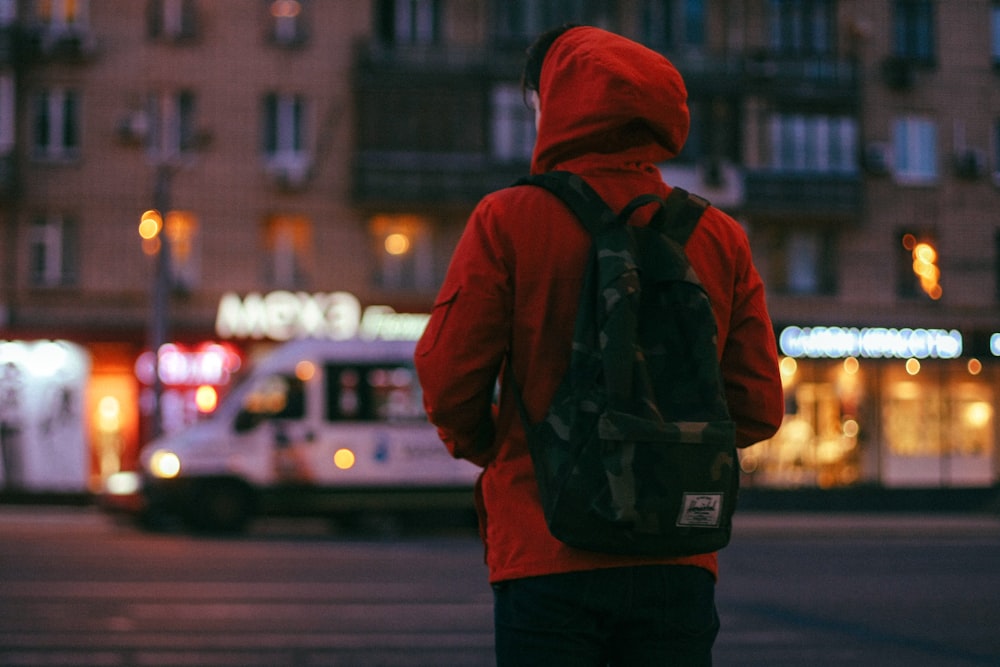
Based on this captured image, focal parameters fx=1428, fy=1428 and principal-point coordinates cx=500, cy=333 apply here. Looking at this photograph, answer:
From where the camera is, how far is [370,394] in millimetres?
20547

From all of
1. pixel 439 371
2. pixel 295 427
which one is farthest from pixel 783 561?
pixel 439 371

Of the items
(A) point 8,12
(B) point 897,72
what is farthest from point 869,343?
(A) point 8,12

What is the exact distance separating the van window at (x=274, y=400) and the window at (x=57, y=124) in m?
12.8

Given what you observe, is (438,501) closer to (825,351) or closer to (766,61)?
(825,351)

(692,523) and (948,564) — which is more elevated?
(692,523)

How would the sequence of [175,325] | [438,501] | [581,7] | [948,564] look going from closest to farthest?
[948,564], [438,501], [175,325], [581,7]

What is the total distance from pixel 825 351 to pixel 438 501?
14.2 meters

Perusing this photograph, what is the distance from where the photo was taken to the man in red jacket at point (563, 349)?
8.45 ft

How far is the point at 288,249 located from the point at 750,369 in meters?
29.1

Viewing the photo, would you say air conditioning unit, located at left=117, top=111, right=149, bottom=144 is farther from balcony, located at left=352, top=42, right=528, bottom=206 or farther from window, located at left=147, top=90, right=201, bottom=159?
balcony, located at left=352, top=42, right=528, bottom=206

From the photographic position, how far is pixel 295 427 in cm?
2044

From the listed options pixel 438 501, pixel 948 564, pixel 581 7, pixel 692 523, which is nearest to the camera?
pixel 692 523

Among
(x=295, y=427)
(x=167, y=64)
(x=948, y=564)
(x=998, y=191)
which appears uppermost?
(x=167, y=64)

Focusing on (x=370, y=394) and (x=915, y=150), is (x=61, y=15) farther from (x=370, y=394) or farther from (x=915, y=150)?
(x=915, y=150)
